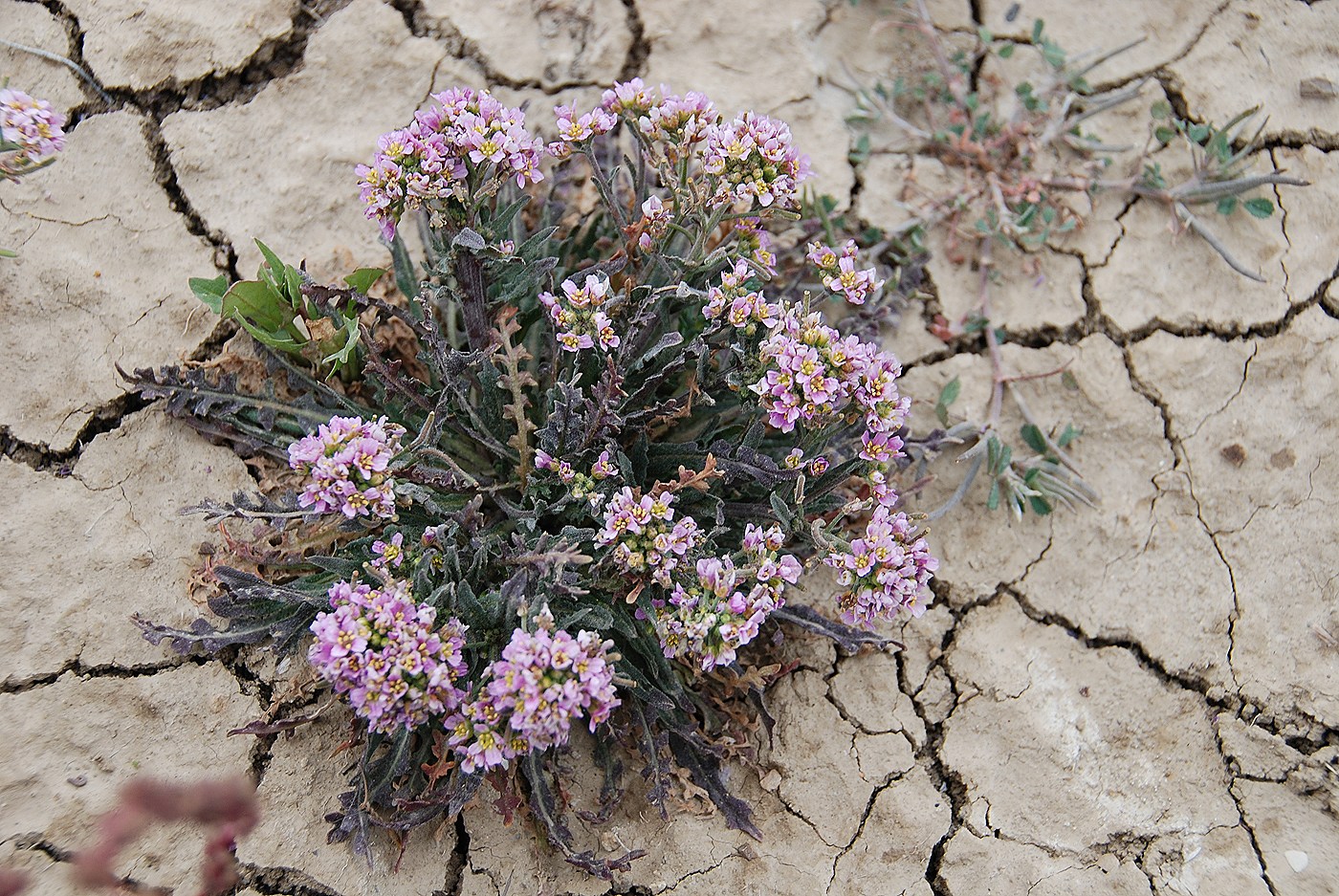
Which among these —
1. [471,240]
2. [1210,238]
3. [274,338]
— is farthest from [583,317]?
[1210,238]

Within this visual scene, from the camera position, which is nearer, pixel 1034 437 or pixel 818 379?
pixel 818 379

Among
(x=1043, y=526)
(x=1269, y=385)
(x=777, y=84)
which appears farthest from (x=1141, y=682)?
(x=777, y=84)

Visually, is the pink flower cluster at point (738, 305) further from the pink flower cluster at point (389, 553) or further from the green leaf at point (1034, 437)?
the green leaf at point (1034, 437)

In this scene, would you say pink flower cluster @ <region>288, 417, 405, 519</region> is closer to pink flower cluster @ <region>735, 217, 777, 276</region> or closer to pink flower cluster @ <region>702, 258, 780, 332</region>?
pink flower cluster @ <region>702, 258, 780, 332</region>

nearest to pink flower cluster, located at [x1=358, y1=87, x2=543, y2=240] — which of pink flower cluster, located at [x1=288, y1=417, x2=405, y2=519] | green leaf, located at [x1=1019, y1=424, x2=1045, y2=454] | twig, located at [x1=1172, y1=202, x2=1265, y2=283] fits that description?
pink flower cluster, located at [x1=288, y1=417, x2=405, y2=519]

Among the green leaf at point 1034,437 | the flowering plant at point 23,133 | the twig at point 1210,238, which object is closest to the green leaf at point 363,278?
the flowering plant at point 23,133

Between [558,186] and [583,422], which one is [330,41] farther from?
[583,422]

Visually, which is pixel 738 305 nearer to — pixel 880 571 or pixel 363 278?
pixel 880 571
